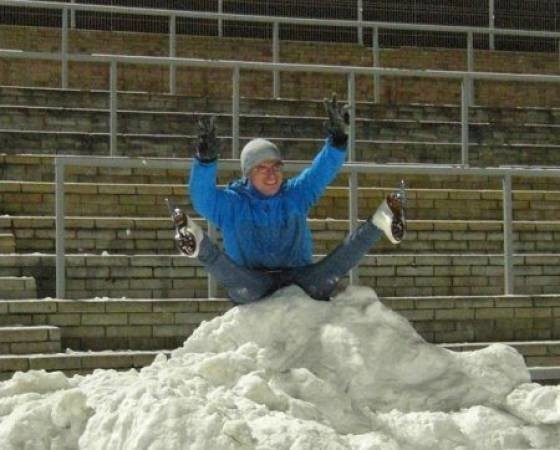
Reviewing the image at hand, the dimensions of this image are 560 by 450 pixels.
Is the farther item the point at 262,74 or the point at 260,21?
the point at 262,74

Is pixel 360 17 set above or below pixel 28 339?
above

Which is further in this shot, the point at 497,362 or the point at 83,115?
the point at 83,115

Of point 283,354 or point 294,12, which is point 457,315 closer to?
point 283,354

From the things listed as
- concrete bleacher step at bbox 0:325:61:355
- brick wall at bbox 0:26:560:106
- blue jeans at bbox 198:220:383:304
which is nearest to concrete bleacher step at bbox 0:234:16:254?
concrete bleacher step at bbox 0:325:61:355

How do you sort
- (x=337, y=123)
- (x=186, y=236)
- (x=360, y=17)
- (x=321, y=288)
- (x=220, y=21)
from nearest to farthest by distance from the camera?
(x=186, y=236) < (x=321, y=288) < (x=337, y=123) < (x=220, y=21) < (x=360, y=17)

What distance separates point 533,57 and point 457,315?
8.49m

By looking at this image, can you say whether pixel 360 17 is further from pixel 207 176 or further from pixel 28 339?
pixel 207 176

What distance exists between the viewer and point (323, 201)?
9.95m

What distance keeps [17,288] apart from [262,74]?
7959 mm

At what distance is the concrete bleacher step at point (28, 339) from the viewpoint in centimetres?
764

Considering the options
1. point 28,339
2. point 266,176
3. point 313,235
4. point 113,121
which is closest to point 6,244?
point 28,339

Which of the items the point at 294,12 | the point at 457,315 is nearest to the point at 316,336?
the point at 457,315

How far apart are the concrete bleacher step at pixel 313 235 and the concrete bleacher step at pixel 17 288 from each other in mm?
607

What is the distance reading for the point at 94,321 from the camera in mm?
8023
